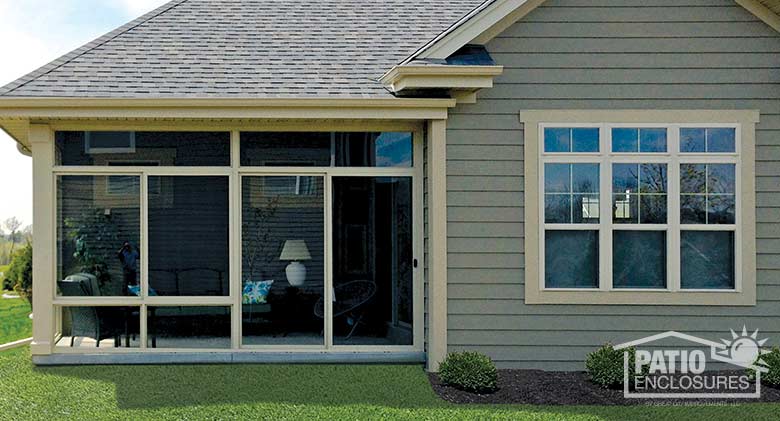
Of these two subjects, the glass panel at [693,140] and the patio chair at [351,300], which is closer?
the glass panel at [693,140]

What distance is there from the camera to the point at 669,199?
791 centimetres

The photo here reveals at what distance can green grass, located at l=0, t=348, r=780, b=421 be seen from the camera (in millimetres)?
6473

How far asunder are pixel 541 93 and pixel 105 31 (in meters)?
5.40

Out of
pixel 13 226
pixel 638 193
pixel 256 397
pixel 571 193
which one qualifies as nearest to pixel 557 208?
pixel 571 193

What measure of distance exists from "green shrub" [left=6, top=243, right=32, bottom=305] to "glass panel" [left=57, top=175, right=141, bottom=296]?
28.6 feet

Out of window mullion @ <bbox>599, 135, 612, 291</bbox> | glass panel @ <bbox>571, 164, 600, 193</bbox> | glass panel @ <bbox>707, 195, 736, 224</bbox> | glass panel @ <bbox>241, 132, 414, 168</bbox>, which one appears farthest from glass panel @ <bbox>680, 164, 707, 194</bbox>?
glass panel @ <bbox>241, 132, 414, 168</bbox>

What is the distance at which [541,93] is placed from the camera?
26.3 ft

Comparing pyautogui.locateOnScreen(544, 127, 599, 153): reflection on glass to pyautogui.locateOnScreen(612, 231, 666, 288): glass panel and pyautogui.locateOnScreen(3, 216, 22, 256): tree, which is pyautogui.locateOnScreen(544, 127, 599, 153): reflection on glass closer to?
pyautogui.locateOnScreen(612, 231, 666, 288): glass panel

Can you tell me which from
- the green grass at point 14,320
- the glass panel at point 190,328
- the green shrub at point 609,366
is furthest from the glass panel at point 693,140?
the green grass at point 14,320

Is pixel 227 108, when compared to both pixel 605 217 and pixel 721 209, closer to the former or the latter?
pixel 605 217

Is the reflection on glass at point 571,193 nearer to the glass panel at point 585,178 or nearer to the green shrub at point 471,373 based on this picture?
the glass panel at point 585,178

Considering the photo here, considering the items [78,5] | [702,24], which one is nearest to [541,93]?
[702,24]

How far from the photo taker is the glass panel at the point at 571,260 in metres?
7.96

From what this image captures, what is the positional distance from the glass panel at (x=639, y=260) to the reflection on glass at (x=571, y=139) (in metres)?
0.95
